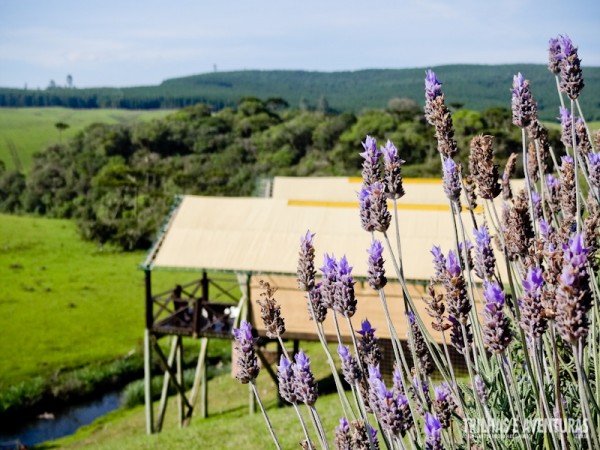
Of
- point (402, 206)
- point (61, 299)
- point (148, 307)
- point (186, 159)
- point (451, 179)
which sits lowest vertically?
point (61, 299)

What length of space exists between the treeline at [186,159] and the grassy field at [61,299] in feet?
8.57

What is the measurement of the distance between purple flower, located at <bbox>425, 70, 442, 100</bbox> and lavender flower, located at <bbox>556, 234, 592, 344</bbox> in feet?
3.62

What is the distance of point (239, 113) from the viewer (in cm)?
5819

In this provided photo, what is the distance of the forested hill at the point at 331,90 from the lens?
80.6 metres

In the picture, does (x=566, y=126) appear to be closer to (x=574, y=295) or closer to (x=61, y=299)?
(x=574, y=295)

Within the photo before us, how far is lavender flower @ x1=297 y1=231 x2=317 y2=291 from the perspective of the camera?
7.65 feet

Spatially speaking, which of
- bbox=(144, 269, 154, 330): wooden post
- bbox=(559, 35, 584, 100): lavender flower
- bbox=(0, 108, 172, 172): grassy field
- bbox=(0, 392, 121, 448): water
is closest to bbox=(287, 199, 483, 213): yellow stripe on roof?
bbox=(144, 269, 154, 330): wooden post

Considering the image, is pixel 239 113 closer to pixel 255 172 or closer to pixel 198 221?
pixel 255 172

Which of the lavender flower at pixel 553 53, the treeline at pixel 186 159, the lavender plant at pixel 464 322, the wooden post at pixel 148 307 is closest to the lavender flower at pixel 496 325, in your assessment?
the lavender plant at pixel 464 322

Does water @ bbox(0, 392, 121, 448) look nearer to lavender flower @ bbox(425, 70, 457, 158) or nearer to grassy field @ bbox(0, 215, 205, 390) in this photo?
grassy field @ bbox(0, 215, 205, 390)

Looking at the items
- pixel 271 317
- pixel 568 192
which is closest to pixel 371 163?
pixel 271 317

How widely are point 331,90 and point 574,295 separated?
13858 centimetres

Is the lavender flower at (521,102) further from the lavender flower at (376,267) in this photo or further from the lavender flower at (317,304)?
the lavender flower at (317,304)

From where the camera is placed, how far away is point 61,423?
51.9ft
